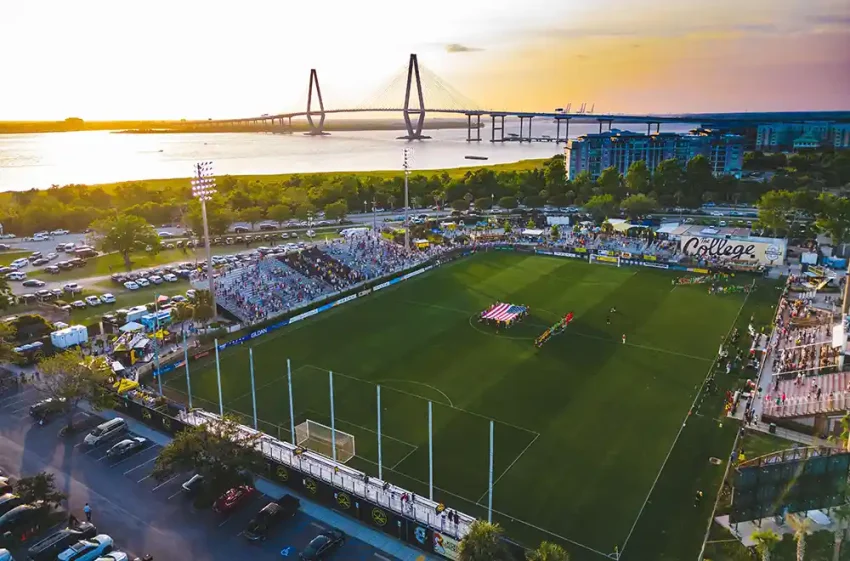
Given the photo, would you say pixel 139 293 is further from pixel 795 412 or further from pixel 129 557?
pixel 795 412

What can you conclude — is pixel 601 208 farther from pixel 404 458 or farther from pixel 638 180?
pixel 404 458

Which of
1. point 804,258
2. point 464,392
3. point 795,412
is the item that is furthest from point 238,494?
point 804,258

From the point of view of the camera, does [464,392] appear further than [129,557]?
Yes

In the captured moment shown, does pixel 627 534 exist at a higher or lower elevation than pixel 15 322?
lower

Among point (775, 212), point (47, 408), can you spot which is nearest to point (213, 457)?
point (47, 408)

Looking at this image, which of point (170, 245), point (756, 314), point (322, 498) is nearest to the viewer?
point (322, 498)

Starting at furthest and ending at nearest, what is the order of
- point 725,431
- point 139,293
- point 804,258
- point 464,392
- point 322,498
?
point 804,258, point 139,293, point 464,392, point 725,431, point 322,498
